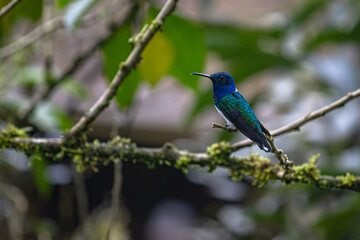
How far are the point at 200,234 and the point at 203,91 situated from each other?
45.3 inches

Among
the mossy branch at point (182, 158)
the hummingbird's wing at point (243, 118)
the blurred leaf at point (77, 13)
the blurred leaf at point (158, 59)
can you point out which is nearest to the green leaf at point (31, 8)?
the blurred leaf at point (77, 13)

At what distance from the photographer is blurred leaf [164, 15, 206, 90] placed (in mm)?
1337

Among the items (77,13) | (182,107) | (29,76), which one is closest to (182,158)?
(77,13)

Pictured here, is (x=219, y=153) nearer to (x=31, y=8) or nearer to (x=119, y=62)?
(x=119, y=62)

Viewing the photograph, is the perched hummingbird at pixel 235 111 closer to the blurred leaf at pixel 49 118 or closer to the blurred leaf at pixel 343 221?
the blurred leaf at pixel 49 118

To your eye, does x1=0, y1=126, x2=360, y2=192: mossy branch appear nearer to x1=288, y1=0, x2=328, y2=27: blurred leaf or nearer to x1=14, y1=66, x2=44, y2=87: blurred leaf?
x1=14, y1=66, x2=44, y2=87: blurred leaf

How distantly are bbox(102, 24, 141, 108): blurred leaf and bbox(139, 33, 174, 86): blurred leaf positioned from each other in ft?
0.14

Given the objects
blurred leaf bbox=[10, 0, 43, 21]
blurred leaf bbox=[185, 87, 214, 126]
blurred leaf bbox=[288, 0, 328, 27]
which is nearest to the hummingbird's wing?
blurred leaf bbox=[10, 0, 43, 21]

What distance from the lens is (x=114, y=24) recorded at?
1.76 meters

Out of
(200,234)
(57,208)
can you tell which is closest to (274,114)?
(200,234)

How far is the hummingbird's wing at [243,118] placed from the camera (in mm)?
780

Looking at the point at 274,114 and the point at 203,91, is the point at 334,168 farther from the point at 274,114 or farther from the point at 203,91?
the point at 274,114

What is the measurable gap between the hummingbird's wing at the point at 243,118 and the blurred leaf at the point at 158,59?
59 cm

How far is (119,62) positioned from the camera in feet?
4.61
